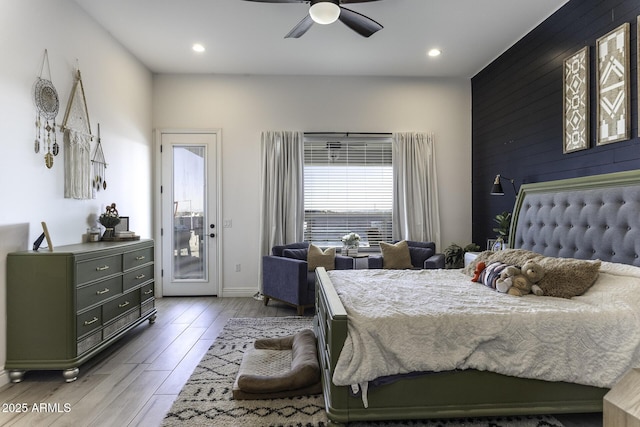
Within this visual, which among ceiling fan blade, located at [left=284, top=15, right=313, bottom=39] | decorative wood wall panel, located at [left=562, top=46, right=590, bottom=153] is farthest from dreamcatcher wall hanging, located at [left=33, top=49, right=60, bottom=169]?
decorative wood wall panel, located at [left=562, top=46, right=590, bottom=153]

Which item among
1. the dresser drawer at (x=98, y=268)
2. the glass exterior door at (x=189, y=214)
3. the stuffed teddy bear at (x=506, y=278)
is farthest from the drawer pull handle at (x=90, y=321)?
the stuffed teddy bear at (x=506, y=278)

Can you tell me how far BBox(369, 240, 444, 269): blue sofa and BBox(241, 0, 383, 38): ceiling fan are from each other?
2.72m

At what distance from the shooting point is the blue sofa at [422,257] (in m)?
4.64

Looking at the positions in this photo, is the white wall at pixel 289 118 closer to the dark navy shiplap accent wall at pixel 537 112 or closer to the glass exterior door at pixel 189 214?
the glass exterior door at pixel 189 214

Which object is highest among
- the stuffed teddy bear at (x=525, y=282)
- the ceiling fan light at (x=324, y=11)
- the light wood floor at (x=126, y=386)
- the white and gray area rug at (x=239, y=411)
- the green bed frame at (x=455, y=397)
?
the ceiling fan light at (x=324, y=11)

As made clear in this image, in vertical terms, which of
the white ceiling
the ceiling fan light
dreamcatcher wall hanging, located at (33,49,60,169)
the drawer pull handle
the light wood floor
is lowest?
the light wood floor

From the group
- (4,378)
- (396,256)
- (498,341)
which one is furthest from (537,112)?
(4,378)

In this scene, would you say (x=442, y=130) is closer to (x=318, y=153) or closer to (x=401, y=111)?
(x=401, y=111)

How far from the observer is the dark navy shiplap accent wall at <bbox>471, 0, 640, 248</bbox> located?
2926 millimetres

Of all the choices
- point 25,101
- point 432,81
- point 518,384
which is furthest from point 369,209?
point 25,101

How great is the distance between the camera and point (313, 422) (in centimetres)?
212

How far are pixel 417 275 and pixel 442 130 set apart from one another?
3.01 m

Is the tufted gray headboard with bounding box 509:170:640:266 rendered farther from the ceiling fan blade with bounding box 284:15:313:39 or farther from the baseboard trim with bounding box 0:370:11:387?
the baseboard trim with bounding box 0:370:11:387

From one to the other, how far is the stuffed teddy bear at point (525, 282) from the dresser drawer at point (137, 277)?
3.16 metres
